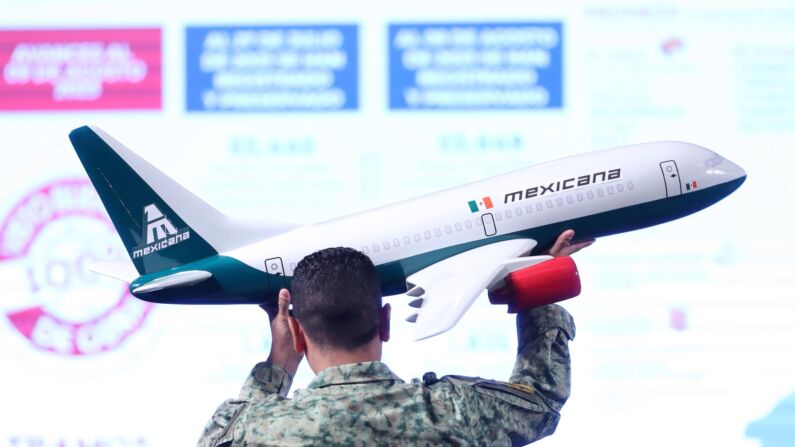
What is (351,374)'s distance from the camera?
5.98ft

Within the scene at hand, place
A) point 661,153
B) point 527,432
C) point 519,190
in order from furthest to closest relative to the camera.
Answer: point 661,153 → point 519,190 → point 527,432

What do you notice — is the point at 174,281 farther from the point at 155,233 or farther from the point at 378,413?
the point at 378,413

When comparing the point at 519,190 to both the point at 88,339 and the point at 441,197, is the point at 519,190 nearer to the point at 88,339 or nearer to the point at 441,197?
the point at 441,197

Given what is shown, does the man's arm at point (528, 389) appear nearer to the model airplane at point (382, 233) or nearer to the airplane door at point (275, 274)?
the model airplane at point (382, 233)

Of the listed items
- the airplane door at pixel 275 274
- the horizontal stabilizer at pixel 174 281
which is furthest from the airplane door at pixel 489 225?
the horizontal stabilizer at pixel 174 281

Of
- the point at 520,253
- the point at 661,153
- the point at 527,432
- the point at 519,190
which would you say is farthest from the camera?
the point at 661,153

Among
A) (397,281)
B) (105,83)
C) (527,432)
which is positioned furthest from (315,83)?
(527,432)

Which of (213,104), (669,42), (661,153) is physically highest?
(669,42)

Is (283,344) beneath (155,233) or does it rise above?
beneath

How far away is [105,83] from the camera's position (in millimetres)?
5051

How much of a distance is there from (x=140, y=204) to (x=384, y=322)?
1.39m

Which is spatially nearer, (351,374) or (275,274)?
(351,374)

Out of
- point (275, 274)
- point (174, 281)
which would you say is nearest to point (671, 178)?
point (275, 274)

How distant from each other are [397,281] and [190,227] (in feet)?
2.39
